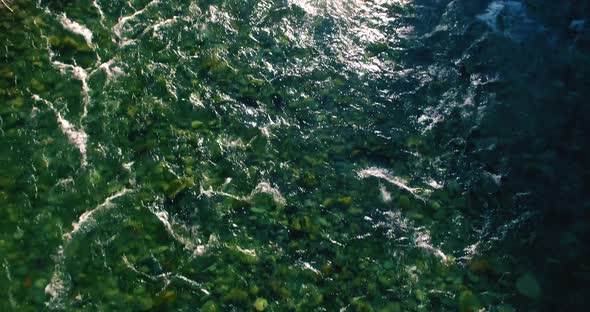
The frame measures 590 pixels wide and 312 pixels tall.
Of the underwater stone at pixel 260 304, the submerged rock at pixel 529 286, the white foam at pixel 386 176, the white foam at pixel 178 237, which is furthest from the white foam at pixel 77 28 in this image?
the submerged rock at pixel 529 286

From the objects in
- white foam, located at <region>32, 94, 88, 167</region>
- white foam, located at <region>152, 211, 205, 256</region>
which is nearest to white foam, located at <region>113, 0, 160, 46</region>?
white foam, located at <region>32, 94, 88, 167</region>

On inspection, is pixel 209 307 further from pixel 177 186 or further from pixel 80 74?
pixel 80 74

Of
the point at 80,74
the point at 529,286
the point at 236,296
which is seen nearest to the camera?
the point at 236,296

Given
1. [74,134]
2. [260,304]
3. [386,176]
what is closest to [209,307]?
[260,304]

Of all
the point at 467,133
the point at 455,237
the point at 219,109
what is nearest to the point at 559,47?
the point at 467,133

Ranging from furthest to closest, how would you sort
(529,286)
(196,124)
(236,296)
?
1. (196,124)
2. (529,286)
3. (236,296)

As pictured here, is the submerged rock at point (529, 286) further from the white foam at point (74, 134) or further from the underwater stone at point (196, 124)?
the white foam at point (74, 134)

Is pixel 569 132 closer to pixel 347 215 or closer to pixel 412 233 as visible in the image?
pixel 412 233

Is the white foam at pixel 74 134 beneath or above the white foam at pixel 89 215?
above
